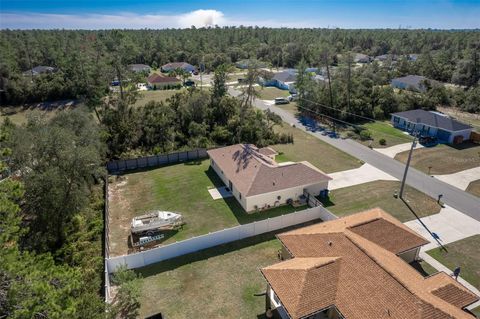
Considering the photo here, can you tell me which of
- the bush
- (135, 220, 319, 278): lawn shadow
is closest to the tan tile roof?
(135, 220, 319, 278): lawn shadow

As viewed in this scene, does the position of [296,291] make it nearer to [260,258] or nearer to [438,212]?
[260,258]

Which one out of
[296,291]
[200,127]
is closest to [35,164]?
[296,291]

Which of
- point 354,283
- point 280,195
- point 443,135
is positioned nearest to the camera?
point 354,283

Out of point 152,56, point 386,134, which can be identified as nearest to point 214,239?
point 386,134

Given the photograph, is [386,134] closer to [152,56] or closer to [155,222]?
[155,222]

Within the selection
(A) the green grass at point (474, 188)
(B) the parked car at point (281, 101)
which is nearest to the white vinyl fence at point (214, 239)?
(A) the green grass at point (474, 188)

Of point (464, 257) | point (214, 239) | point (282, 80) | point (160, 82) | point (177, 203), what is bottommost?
point (464, 257)
